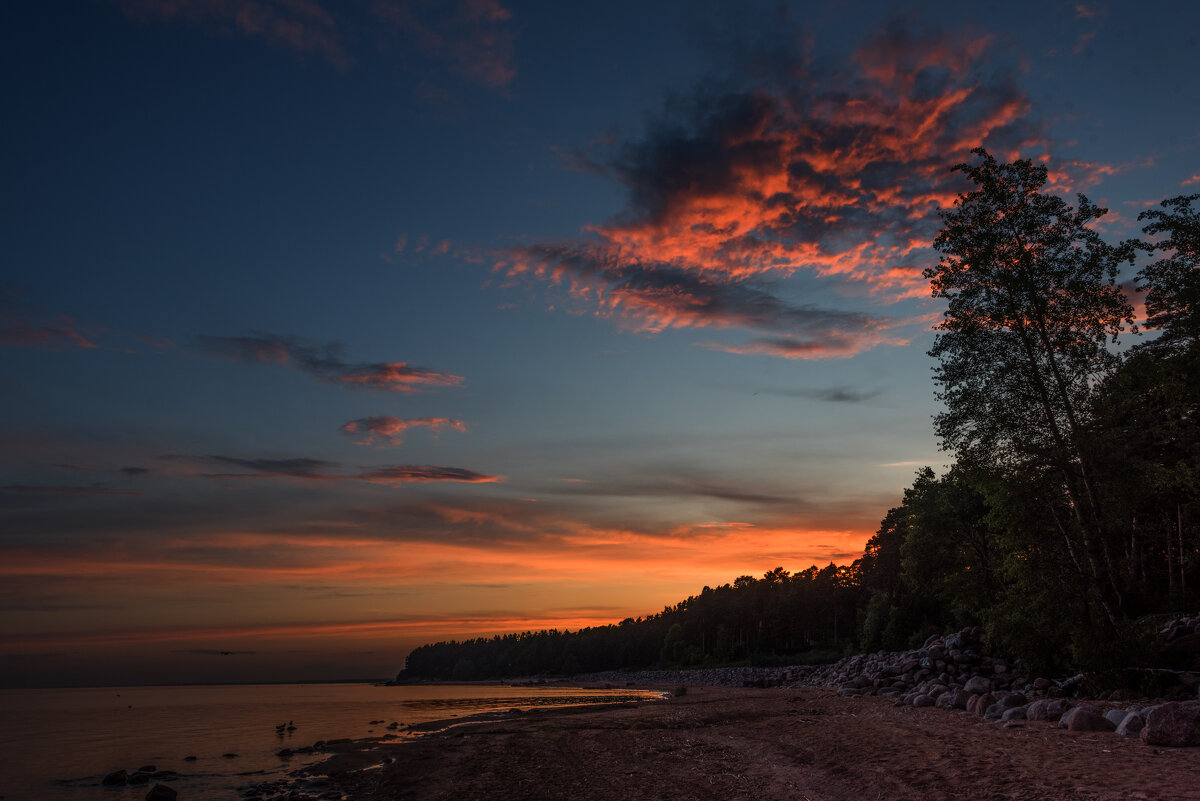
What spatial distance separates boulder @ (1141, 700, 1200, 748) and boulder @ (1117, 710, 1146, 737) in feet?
3.00

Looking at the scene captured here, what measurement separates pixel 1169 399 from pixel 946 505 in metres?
33.4

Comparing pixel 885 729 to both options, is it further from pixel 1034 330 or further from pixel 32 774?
pixel 32 774

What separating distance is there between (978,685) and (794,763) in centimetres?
1652

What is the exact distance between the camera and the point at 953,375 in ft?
83.7

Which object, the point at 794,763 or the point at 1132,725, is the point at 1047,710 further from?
the point at 794,763

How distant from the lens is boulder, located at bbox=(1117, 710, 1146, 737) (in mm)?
15080

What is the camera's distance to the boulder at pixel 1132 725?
15.1m

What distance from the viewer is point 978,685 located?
92.0ft

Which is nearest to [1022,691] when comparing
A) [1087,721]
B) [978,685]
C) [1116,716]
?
[978,685]

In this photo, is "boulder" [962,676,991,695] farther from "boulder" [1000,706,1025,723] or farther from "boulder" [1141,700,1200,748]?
"boulder" [1141,700,1200,748]

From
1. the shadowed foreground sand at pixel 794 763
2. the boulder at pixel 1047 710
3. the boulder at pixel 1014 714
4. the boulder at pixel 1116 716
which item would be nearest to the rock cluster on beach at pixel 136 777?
the shadowed foreground sand at pixel 794 763

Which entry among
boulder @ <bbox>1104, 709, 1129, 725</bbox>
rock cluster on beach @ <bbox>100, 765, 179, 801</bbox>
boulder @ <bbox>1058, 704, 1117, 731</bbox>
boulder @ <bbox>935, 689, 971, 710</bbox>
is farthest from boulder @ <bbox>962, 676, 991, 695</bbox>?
rock cluster on beach @ <bbox>100, 765, 179, 801</bbox>

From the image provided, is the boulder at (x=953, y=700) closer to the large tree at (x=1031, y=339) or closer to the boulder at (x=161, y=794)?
the large tree at (x=1031, y=339)

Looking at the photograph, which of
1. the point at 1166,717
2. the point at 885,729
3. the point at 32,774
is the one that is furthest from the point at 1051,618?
the point at 32,774
